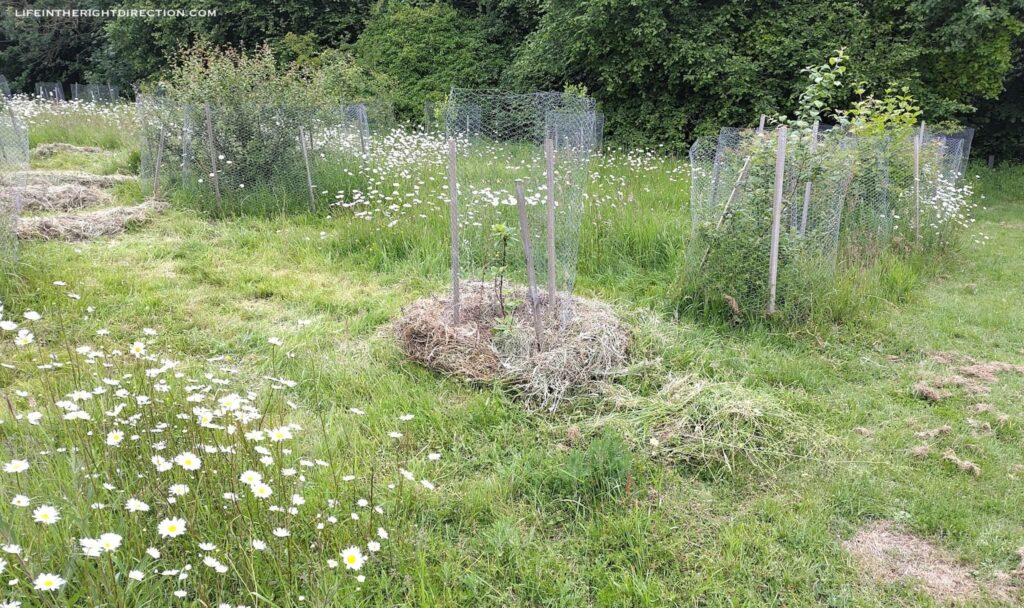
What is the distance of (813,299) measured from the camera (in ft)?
17.1

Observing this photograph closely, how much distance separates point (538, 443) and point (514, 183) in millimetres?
2160

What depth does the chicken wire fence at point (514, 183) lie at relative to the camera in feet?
15.4

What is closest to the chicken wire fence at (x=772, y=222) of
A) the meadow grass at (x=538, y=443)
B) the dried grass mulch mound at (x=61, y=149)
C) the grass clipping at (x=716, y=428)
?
the meadow grass at (x=538, y=443)

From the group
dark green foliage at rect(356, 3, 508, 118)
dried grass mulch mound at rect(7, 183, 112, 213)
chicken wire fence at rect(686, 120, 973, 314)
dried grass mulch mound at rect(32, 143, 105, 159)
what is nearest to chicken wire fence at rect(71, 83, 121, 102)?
dark green foliage at rect(356, 3, 508, 118)

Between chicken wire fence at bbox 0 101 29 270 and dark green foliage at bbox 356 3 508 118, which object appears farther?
dark green foliage at bbox 356 3 508 118

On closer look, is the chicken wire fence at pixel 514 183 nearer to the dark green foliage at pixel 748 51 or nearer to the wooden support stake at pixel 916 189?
the wooden support stake at pixel 916 189

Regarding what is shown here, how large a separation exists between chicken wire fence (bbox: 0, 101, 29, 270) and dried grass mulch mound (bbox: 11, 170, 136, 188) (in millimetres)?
1084

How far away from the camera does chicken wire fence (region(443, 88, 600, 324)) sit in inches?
185

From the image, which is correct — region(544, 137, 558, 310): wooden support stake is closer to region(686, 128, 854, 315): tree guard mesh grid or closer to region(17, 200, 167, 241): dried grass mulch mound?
region(686, 128, 854, 315): tree guard mesh grid

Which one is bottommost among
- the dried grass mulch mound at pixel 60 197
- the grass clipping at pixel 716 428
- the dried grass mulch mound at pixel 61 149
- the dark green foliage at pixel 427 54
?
the grass clipping at pixel 716 428

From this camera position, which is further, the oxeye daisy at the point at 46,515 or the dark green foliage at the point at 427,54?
the dark green foliage at the point at 427,54

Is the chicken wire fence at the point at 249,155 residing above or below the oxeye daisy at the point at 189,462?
above

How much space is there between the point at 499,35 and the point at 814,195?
15.9m

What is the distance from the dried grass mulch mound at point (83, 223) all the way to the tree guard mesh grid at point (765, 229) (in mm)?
6131
